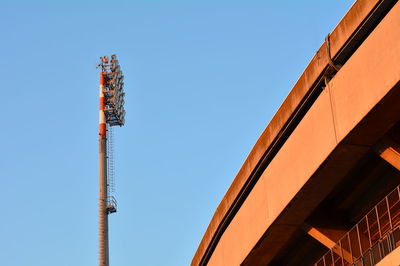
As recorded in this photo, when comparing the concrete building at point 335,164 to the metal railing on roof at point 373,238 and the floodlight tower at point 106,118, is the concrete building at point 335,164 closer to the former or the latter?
the metal railing on roof at point 373,238

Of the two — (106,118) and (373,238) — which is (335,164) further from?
(106,118)

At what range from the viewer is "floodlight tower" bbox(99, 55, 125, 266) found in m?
74.6

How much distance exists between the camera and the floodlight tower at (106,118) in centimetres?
7456

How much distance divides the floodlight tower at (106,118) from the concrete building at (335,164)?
191 ft

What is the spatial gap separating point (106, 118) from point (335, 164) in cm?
6922

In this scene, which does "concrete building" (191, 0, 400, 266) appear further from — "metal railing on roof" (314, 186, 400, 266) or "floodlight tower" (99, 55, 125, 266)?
"floodlight tower" (99, 55, 125, 266)

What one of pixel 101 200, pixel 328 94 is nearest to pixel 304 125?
pixel 328 94

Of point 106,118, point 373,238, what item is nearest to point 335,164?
point 373,238

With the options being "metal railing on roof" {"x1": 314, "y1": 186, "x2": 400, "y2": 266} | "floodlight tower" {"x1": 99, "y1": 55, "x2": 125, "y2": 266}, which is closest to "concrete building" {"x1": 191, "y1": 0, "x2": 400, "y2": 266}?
"metal railing on roof" {"x1": 314, "y1": 186, "x2": 400, "y2": 266}

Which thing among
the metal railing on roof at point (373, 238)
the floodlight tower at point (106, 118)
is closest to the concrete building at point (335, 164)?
the metal railing on roof at point (373, 238)

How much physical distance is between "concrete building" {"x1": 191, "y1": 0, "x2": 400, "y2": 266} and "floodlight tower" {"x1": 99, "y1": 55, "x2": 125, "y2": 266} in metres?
58.3

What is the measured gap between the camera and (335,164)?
1338 cm

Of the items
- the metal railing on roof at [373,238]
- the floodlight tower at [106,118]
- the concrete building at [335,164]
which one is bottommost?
the metal railing on roof at [373,238]

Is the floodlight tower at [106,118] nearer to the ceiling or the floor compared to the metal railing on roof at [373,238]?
nearer to the ceiling
